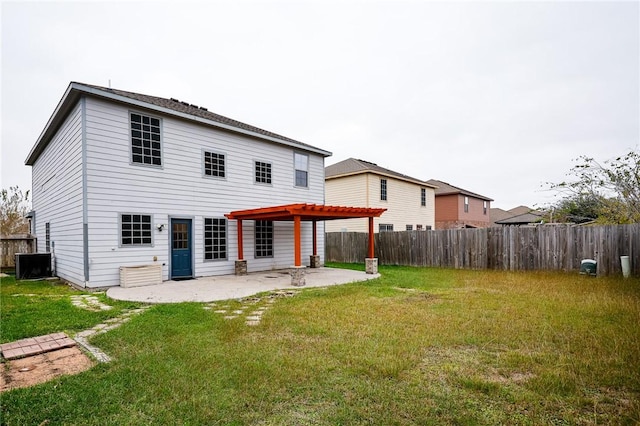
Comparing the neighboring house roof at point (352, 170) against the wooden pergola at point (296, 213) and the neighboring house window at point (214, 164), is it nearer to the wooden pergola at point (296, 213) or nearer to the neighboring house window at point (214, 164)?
the wooden pergola at point (296, 213)

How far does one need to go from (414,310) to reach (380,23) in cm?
1070

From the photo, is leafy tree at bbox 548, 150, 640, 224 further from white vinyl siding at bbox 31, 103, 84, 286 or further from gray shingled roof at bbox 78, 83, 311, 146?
white vinyl siding at bbox 31, 103, 84, 286

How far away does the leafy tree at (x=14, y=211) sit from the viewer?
53.1ft

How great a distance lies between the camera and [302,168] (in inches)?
543

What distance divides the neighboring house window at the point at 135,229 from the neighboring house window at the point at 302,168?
6128 millimetres

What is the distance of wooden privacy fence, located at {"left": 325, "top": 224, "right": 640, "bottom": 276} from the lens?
10.0 metres

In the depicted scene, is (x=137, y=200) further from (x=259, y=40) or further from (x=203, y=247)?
(x=259, y=40)

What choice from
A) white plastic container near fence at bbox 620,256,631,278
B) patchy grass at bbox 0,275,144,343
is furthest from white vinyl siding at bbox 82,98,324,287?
white plastic container near fence at bbox 620,256,631,278

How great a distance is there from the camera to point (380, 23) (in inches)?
470

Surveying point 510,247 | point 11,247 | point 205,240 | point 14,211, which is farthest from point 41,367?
point 14,211

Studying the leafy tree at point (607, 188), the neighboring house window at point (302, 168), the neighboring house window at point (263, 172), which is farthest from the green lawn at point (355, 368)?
the neighboring house window at point (302, 168)

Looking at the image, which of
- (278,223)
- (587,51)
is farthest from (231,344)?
(587,51)

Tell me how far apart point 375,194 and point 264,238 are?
30.7 feet

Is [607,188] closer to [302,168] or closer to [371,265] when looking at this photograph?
[371,265]
